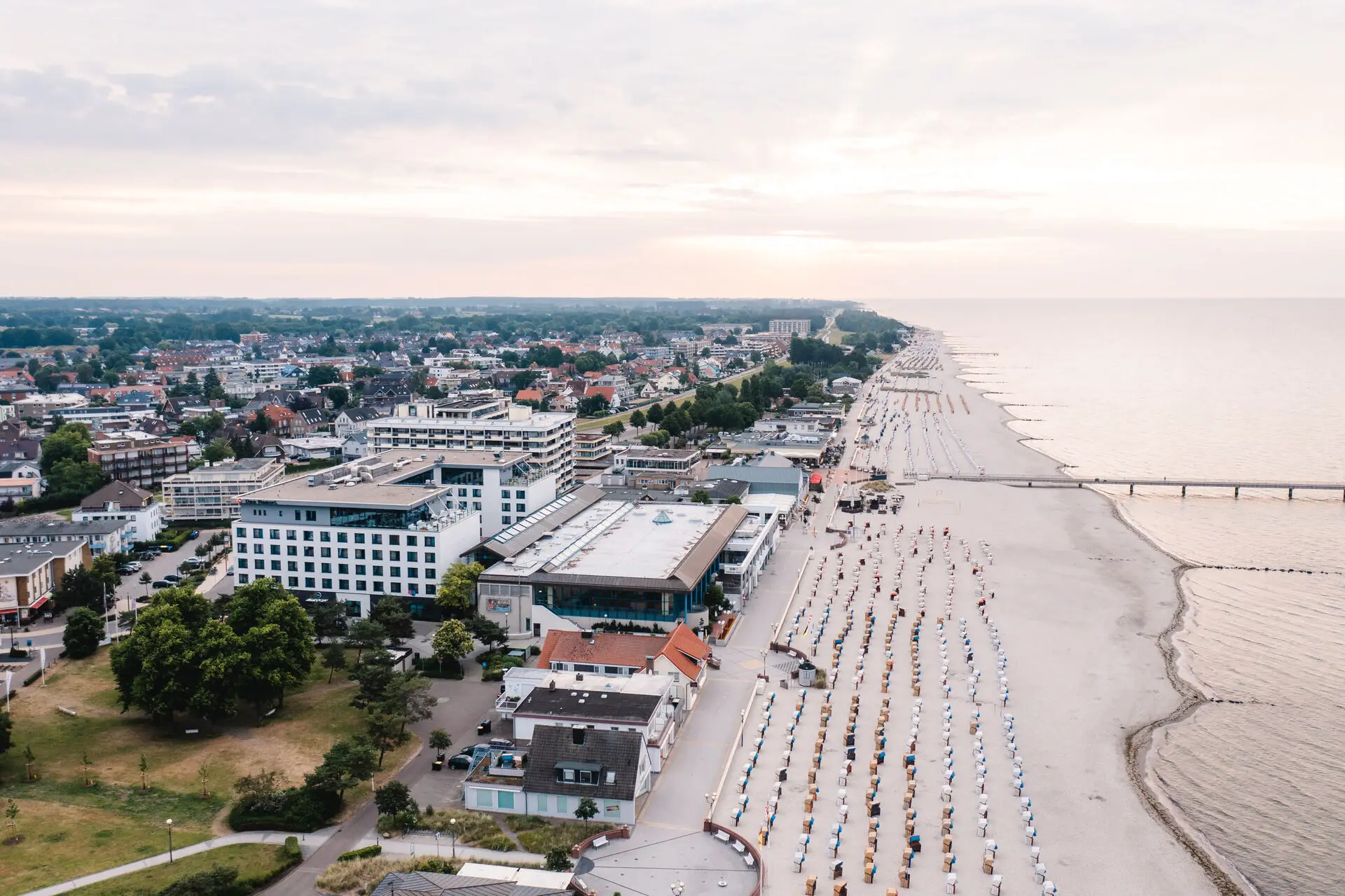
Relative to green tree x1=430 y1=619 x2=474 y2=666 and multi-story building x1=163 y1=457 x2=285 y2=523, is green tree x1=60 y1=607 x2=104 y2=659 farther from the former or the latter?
multi-story building x1=163 y1=457 x2=285 y2=523

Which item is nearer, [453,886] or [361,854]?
[453,886]

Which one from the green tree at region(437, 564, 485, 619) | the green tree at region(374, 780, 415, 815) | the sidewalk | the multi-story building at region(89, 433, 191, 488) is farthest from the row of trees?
the multi-story building at region(89, 433, 191, 488)

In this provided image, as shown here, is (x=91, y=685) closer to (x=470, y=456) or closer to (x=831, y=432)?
(x=470, y=456)

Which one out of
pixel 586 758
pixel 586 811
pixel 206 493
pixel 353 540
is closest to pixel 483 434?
pixel 206 493

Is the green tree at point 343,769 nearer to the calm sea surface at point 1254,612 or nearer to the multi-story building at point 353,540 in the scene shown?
the multi-story building at point 353,540

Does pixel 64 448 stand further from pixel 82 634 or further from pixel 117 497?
pixel 82 634

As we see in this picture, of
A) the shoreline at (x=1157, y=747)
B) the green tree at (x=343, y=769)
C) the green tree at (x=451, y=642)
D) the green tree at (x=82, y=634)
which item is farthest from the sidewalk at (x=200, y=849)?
the shoreline at (x=1157, y=747)

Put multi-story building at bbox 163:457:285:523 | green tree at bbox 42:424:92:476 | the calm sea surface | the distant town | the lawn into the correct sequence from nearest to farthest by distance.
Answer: the lawn < the distant town < the calm sea surface < multi-story building at bbox 163:457:285:523 < green tree at bbox 42:424:92:476
